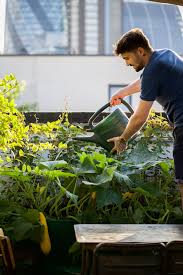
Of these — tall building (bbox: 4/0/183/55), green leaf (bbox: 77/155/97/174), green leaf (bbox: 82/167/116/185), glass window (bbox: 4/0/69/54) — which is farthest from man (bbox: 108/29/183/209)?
glass window (bbox: 4/0/69/54)

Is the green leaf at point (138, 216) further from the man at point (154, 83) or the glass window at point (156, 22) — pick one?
the glass window at point (156, 22)

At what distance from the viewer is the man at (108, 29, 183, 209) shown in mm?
3236

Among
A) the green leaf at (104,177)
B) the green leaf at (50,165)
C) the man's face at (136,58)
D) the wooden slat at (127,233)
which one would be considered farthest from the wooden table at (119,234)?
the man's face at (136,58)

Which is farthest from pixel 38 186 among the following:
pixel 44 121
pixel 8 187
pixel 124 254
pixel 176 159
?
pixel 124 254

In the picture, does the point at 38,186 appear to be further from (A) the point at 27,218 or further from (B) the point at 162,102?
(B) the point at 162,102

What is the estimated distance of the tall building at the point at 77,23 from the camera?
10.2m

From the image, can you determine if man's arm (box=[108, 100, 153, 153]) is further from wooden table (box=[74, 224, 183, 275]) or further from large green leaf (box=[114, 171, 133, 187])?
large green leaf (box=[114, 171, 133, 187])

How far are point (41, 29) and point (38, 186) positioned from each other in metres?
7.00

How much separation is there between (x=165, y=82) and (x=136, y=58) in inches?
8.3

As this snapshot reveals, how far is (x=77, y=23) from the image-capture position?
10742mm

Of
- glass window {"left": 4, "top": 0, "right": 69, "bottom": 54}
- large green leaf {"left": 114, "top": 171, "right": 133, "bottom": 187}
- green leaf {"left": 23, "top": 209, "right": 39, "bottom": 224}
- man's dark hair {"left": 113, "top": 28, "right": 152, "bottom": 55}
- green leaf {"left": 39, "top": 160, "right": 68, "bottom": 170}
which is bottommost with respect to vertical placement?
green leaf {"left": 23, "top": 209, "right": 39, "bottom": 224}

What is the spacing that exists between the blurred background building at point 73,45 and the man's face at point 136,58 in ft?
22.2

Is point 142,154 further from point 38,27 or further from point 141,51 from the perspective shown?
point 38,27

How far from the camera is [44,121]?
471 centimetres
